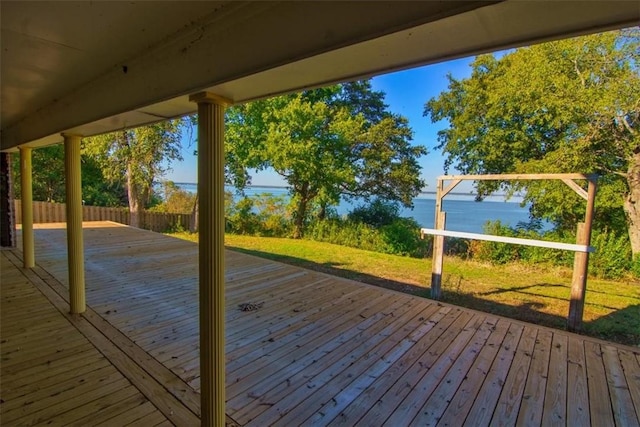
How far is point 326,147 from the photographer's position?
977cm

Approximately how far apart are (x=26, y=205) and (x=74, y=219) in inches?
91.0

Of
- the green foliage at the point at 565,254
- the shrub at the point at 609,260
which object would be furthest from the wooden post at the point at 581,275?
the shrub at the point at 609,260

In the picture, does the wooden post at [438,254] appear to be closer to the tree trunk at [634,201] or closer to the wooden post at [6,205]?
the tree trunk at [634,201]

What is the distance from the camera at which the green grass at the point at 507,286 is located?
367 centimetres

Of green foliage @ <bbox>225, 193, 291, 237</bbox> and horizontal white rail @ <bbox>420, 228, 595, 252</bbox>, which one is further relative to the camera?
green foliage @ <bbox>225, 193, 291, 237</bbox>

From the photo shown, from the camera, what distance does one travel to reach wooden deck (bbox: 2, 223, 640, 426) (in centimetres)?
190

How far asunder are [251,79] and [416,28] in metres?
0.69

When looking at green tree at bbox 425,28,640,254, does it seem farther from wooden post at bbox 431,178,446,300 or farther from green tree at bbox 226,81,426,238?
wooden post at bbox 431,178,446,300

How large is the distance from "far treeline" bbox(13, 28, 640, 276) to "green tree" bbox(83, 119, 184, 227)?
0.03 meters

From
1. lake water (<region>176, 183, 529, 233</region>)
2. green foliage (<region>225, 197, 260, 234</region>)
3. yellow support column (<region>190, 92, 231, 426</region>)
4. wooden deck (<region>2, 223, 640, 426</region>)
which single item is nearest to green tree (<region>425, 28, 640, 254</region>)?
lake water (<region>176, 183, 529, 233</region>)

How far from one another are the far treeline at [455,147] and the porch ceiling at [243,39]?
585cm

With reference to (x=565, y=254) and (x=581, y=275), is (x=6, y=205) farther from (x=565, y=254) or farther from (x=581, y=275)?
(x=565, y=254)

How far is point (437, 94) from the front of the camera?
403 inches

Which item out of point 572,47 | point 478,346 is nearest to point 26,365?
point 478,346
